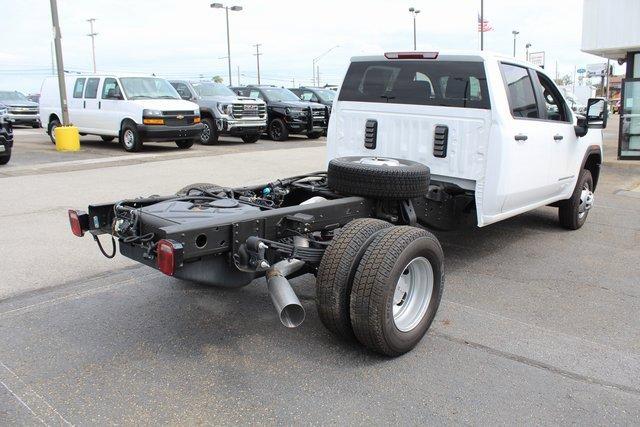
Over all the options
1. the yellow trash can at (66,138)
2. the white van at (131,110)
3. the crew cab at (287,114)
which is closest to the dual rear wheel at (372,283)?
the white van at (131,110)

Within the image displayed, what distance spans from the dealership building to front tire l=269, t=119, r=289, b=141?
950 cm

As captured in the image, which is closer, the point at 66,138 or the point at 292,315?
the point at 292,315

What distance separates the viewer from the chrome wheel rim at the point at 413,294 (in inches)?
152

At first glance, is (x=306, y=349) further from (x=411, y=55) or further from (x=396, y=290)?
(x=411, y=55)

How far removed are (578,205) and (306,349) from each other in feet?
15.4

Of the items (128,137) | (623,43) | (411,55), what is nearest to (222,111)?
(128,137)

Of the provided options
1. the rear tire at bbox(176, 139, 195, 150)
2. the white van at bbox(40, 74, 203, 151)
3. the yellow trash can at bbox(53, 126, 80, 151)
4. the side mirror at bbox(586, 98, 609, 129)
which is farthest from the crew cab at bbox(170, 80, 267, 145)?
the side mirror at bbox(586, 98, 609, 129)

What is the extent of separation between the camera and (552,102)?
6504 millimetres

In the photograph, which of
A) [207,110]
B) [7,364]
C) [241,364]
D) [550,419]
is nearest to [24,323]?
[7,364]

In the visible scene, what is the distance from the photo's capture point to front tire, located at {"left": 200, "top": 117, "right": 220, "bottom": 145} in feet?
59.8

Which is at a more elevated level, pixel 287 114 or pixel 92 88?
pixel 92 88

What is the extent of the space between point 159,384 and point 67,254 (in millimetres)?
3117

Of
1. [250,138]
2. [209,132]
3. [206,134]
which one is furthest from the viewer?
[250,138]

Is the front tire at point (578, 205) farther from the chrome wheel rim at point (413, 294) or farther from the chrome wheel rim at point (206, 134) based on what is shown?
the chrome wheel rim at point (206, 134)
